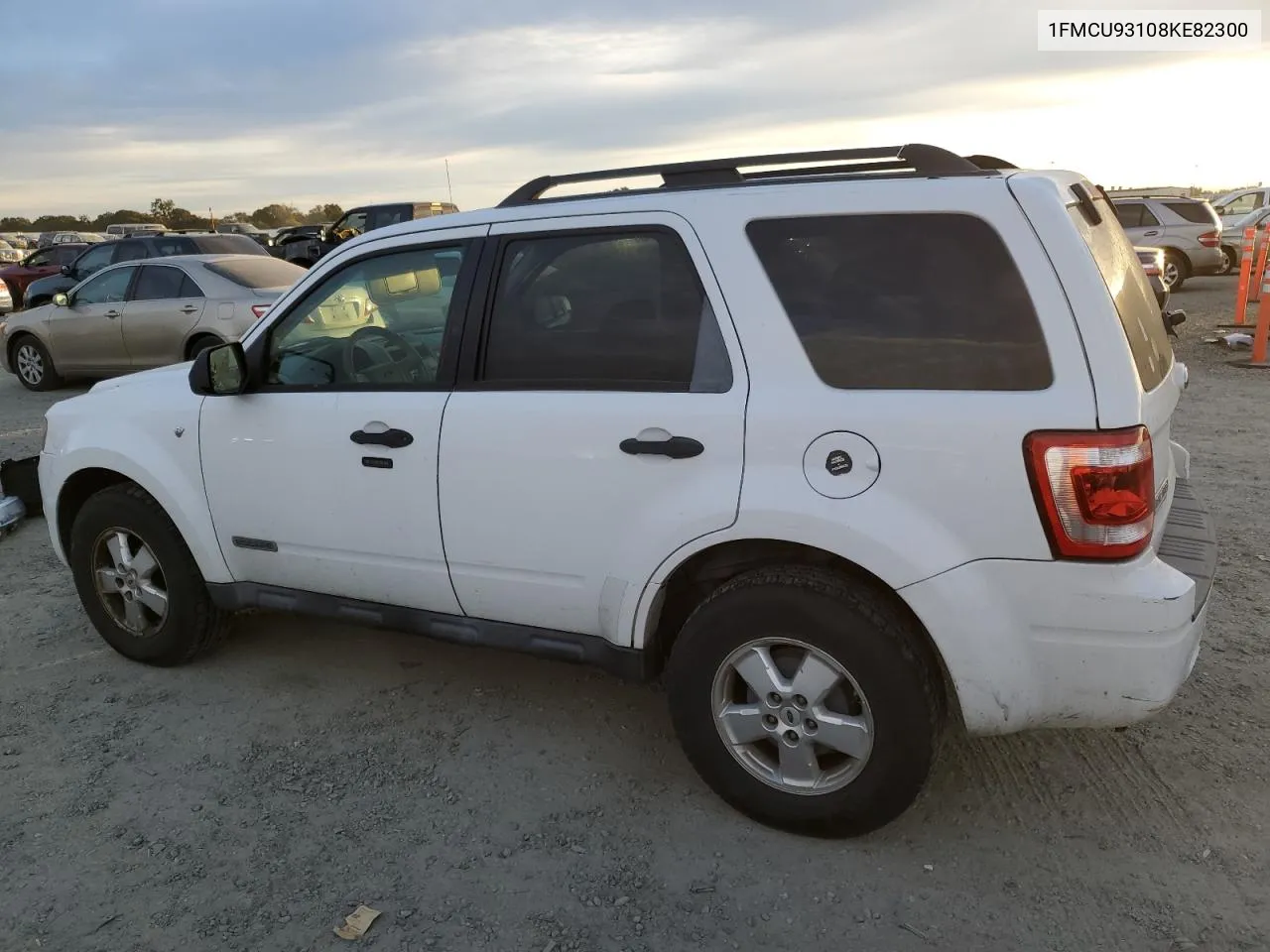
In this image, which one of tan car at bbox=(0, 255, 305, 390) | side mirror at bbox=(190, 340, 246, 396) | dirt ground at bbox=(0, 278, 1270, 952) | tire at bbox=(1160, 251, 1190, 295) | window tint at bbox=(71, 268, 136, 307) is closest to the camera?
dirt ground at bbox=(0, 278, 1270, 952)

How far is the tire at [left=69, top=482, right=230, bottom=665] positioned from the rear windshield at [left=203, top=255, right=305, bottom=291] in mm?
6769

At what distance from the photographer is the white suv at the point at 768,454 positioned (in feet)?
8.36

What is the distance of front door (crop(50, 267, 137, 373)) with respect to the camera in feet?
37.3

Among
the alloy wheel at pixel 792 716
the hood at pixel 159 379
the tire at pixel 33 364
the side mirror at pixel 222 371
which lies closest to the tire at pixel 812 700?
the alloy wheel at pixel 792 716

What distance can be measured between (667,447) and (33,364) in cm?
1230

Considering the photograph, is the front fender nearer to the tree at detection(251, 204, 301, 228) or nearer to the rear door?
the rear door

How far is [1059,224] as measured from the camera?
2.55 m

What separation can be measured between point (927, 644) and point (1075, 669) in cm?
39

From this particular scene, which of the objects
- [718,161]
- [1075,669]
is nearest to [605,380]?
[718,161]

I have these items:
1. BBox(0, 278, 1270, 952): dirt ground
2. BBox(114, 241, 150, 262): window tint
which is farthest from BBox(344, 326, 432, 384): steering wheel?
BBox(114, 241, 150, 262): window tint

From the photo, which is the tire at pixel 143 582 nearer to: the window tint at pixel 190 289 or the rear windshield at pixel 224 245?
the window tint at pixel 190 289

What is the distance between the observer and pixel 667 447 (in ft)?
9.57

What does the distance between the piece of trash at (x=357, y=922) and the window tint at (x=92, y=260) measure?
49.6 feet

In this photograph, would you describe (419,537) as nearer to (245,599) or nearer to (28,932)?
(245,599)
